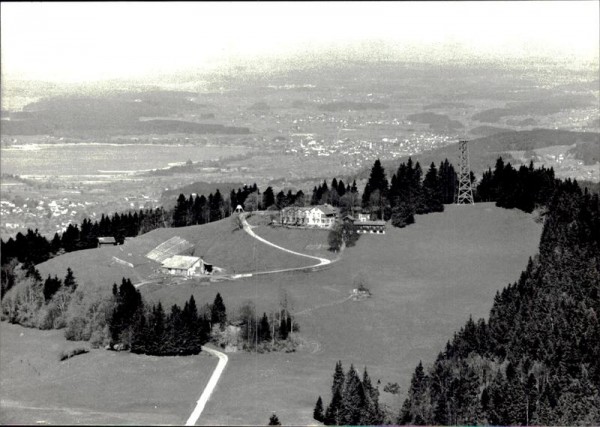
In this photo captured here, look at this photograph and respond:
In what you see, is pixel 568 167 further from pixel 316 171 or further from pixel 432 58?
pixel 316 171

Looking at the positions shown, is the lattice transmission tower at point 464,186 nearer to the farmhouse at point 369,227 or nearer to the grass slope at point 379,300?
the grass slope at point 379,300

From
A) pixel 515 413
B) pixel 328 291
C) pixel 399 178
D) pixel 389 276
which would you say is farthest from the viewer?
pixel 399 178

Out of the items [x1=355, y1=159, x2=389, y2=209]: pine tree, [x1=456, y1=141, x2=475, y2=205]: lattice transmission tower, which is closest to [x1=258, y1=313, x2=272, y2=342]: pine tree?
[x1=355, y1=159, x2=389, y2=209]: pine tree

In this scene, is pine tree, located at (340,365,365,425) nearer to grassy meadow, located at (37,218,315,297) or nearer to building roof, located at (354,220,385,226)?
grassy meadow, located at (37,218,315,297)

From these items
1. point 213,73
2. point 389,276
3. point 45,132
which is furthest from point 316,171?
point 389,276

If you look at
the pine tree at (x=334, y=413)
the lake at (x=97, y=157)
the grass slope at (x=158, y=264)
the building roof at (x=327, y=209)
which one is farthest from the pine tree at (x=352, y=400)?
the lake at (x=97, y=157)

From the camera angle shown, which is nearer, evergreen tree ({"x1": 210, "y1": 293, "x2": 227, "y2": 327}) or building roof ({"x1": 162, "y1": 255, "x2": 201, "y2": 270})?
evergreen tree ({"x1": 210, "y1": 293, "x2": 227, "y2": 327})

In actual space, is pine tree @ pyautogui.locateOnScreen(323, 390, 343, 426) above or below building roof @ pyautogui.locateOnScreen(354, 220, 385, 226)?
below
